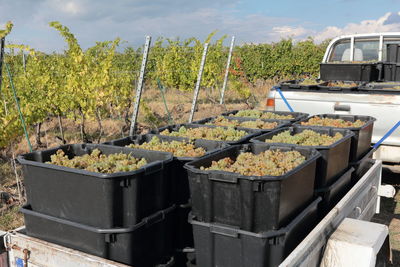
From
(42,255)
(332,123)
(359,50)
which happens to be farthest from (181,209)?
(359,50)

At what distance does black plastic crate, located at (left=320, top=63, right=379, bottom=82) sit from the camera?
6176mm

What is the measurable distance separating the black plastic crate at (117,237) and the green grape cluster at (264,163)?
1.45ft

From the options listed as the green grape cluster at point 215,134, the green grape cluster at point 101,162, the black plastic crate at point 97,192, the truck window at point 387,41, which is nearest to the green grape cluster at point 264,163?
the black plastic crate at point 97,192

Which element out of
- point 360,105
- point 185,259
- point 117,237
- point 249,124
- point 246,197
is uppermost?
point 360,105

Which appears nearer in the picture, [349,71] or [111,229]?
[111,229]

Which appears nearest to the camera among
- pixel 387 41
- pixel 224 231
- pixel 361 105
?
pixel 224 231

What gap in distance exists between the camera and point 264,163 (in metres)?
2.31

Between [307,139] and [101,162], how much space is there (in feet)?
5.59

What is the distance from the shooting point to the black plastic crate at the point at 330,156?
2.73 meters

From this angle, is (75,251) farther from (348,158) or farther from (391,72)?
(391,72)

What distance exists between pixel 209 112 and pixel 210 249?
11.0 metres

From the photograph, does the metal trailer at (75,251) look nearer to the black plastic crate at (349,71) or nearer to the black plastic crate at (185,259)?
the black plastic crate at (185,259)

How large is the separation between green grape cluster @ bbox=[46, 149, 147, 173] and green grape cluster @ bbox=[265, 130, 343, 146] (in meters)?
1.21

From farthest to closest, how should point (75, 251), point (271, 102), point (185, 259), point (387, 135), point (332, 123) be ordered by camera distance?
point (271, 102) → point (387, 135) → point (332, 123) → point (185, 259) → point (75, 251)
